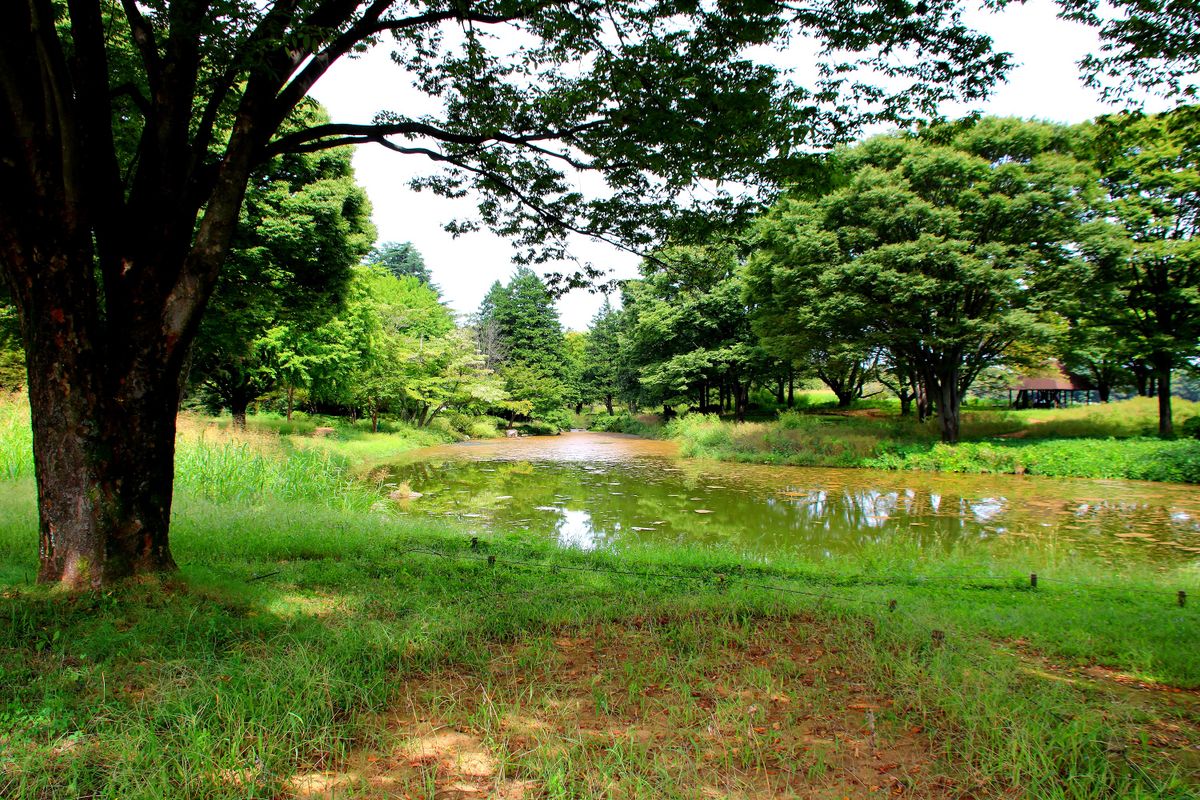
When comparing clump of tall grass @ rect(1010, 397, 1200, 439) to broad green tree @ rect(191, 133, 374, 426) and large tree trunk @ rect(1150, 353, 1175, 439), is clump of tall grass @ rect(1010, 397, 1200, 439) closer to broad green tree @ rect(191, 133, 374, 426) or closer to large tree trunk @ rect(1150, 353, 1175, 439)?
large tree trunk @ rect(1150, 353, 1175, 439)

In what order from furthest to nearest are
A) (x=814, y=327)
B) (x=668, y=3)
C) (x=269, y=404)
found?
1. (x=269, y=404)
2. (x=814, y=327)
3. (x=668, y=3)

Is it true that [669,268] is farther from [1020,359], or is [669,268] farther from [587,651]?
[1020,359]

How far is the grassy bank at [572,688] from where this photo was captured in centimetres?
221

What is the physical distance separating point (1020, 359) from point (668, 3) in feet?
78.1

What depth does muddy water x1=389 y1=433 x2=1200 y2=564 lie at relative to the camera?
924cm

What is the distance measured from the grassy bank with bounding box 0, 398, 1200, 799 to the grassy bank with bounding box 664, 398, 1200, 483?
13.8 m

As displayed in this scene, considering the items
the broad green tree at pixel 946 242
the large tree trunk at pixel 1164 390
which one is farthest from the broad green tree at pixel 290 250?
the large tree trunk at pixel 1164 390

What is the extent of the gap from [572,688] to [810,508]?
35.0 feet

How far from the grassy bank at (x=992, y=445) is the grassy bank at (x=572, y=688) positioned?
45.3ft

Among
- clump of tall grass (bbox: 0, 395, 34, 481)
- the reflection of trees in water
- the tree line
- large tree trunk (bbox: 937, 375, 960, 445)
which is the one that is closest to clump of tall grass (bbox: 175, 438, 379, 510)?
the reflection of trees in water

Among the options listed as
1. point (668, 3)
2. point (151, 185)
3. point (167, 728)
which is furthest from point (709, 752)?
point (668, 3)

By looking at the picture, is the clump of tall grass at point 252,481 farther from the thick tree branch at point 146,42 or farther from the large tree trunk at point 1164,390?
the large tree trunk at point 1164,390

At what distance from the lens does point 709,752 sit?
2436 mm

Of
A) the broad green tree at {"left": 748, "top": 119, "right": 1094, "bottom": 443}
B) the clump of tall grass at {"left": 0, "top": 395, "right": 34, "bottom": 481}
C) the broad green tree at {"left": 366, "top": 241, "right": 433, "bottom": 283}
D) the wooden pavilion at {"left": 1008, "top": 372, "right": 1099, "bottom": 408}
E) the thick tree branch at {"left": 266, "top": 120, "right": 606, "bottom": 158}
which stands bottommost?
the clump of tall grass at {"left": 0, "top": 395, "right": 34, "bottom": 481}
